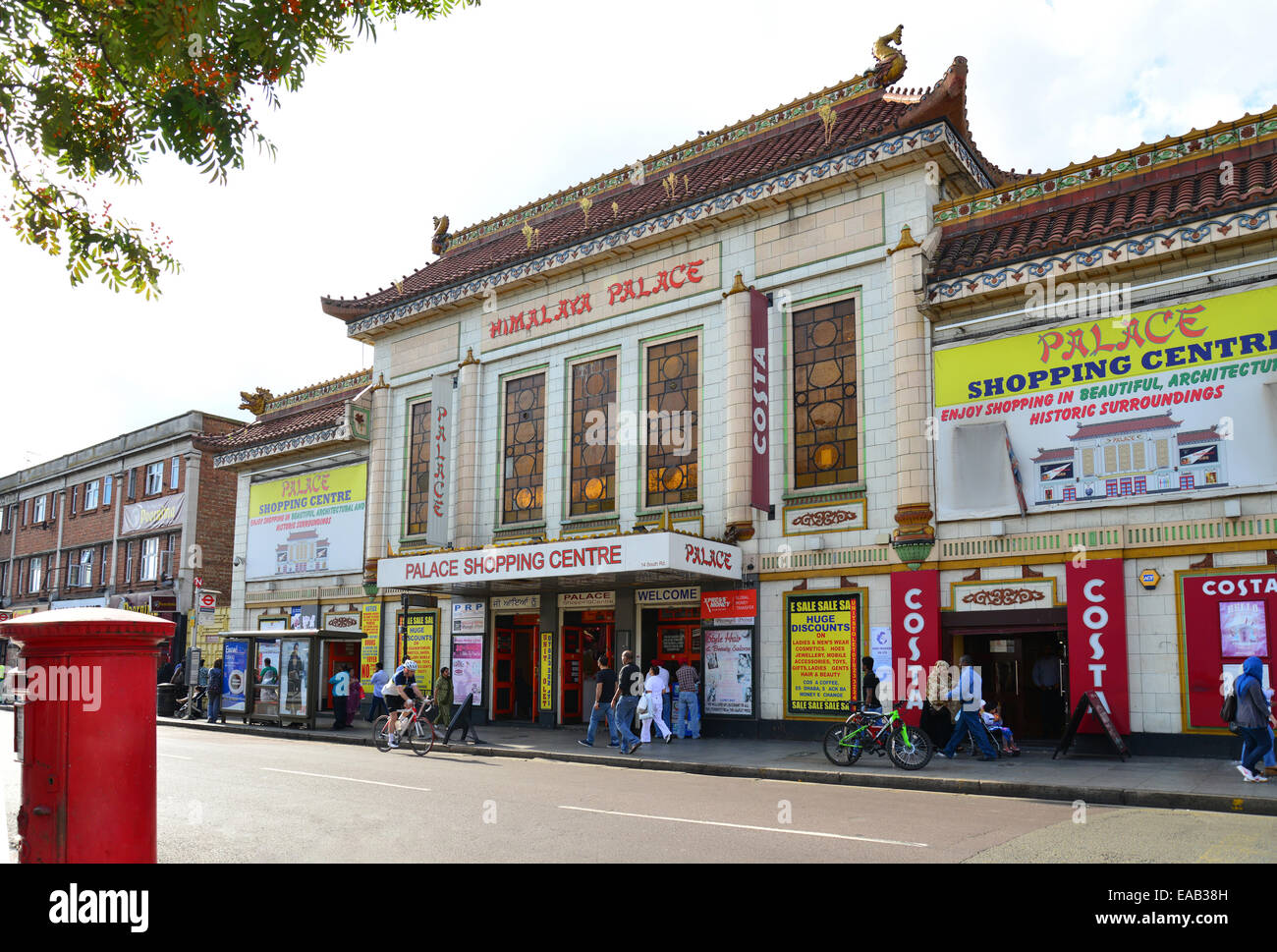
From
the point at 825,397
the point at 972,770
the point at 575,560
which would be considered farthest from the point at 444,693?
the point at 972,770

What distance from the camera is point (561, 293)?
80.9 feet

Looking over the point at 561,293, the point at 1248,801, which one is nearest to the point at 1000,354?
the point at 1248,801

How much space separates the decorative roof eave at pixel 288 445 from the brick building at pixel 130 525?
22.5 feet

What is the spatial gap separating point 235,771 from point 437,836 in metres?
6.82

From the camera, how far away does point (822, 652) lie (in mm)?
19172

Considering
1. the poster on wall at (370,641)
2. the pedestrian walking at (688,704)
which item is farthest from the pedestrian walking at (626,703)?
the poster on wall at (370,641)

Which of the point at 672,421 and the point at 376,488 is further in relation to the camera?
the point at 376,488

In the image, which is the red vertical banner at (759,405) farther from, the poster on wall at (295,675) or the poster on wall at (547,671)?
the poster on wall at (295,675)

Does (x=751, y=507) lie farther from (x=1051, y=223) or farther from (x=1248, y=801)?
(x=1248, y=801)

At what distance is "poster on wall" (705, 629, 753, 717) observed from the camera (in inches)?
786

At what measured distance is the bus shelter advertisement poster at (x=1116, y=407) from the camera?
1520 centimetres

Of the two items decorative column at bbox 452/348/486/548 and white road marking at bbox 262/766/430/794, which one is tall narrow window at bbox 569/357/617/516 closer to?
decorative column at bbox 452/348/486/548

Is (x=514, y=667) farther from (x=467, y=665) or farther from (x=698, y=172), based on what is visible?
(x=698, y=172)

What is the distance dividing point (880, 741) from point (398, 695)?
9115mm
